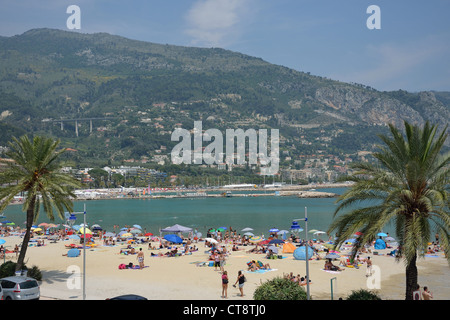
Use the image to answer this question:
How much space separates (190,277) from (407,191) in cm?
1190

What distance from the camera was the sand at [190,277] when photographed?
1662cm

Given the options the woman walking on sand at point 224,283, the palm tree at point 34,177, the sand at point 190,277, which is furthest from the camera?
the palm tree at point 34,177

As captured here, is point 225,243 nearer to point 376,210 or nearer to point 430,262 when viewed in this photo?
point 430,262

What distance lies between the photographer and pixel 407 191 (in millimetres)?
11438

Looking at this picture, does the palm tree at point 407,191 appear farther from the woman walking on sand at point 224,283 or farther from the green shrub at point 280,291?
the woman walking on sand at point 224,283

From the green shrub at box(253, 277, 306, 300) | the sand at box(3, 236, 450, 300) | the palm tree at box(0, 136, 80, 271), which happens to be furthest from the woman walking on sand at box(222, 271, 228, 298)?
the palm tree at box(0, 136, 80, 271)

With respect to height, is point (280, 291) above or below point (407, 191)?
below

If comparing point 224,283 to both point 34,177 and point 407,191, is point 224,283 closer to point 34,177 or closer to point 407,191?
point 407,191

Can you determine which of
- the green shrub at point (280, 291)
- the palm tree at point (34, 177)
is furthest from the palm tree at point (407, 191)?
the palm tree at point (34, 177)

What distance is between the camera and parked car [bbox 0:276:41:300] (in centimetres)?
1320

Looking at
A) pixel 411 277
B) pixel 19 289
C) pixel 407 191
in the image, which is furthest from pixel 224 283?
pixel 407 191

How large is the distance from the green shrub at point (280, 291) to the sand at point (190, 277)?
289 centimetres
